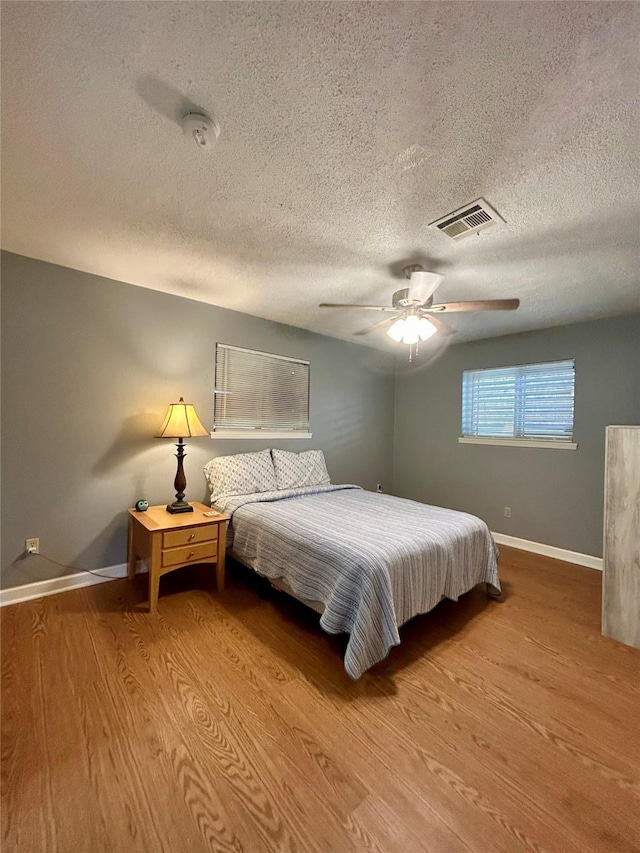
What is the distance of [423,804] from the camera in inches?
46.6

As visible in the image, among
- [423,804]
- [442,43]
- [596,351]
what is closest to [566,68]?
[442,43]

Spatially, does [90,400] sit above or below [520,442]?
above

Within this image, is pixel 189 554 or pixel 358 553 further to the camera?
pixel 189 554

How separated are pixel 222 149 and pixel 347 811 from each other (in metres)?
2.50

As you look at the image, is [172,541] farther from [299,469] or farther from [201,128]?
[201,128]

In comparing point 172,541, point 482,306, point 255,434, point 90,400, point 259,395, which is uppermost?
point 482,306

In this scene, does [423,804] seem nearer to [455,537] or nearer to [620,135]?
[455,537]

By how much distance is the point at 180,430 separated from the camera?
2719mm

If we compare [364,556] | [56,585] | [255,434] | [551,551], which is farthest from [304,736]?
[551,551]

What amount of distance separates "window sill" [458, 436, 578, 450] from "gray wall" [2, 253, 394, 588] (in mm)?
2659

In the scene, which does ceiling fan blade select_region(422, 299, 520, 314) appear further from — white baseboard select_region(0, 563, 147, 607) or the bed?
white baseboard select_region(0, 563, 147, 607)

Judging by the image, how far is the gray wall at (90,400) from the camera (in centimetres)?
238

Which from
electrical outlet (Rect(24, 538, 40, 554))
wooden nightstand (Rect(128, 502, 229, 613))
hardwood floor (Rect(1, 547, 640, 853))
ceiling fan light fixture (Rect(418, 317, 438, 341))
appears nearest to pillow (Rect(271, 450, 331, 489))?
wooden nightstand (Rect(128, 502, 229, 613))

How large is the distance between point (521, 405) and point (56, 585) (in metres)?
4.64
